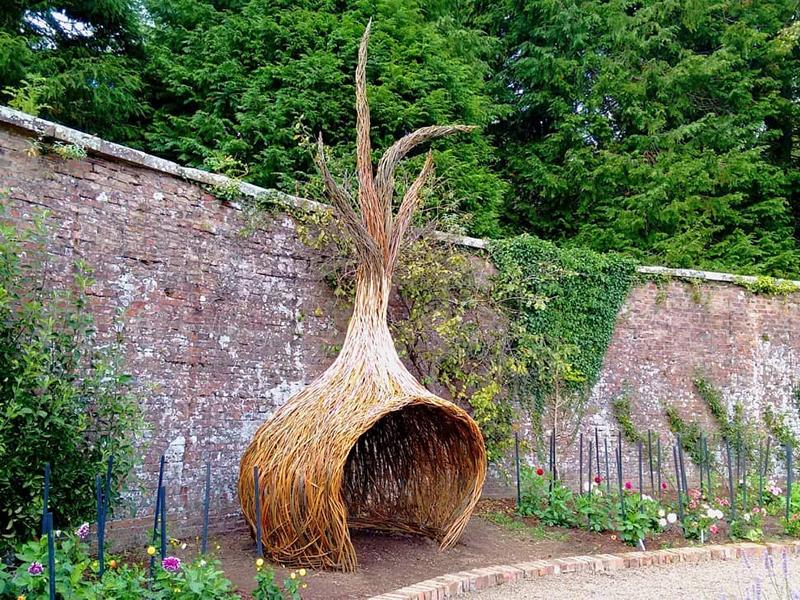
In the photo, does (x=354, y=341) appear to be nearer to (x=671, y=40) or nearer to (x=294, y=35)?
(x=294, y=35)

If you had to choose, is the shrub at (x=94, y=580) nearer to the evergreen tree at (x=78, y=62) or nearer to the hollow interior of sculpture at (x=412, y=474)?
the hollow interior of sculpture at (x=412, y=474)

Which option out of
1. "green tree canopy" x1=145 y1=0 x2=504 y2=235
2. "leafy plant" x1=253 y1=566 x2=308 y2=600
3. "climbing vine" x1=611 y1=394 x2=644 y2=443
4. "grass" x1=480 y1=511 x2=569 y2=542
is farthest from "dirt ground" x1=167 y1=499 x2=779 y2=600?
"green tree canopy" x1=145 y1=0 x2=504 y2=235

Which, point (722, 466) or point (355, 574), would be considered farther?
point (722, 466)

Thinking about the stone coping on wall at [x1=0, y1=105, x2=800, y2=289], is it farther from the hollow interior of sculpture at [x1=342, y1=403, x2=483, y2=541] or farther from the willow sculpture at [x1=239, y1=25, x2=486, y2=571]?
the hollow interior of sculpture at [x1=342, y1=403, x2=483, y2=541]

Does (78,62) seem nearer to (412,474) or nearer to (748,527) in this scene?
(412,474)

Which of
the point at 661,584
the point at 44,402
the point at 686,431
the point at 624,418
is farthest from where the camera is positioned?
the point at 686,431

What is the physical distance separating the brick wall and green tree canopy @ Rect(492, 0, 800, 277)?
21.6 feet

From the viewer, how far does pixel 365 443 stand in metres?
5.36

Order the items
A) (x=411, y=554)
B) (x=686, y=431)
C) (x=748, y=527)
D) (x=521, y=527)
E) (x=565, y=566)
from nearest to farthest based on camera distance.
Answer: (x=565, y=566) < (x=411, y=554) < (x=748, y=527) < (x=521, y=527) < (x=686, y=431)

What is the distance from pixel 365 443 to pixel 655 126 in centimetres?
808

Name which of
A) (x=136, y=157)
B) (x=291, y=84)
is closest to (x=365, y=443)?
(x=136, y=157)

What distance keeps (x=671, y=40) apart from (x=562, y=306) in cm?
677

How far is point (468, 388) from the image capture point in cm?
674

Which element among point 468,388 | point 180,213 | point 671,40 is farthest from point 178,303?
point 671,40
